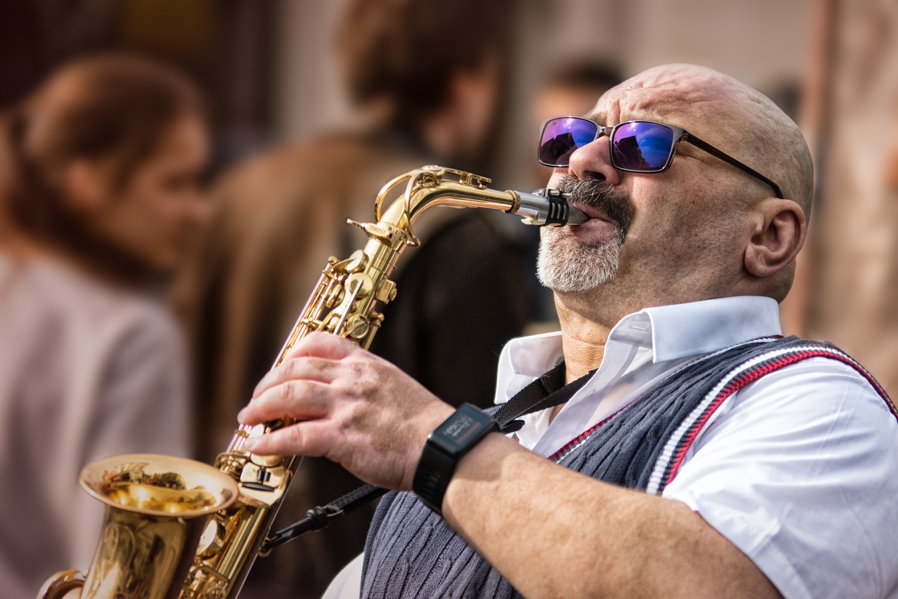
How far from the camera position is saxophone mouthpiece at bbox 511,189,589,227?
78.1 inches

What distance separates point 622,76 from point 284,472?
3042mm

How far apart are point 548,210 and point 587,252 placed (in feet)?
0.41

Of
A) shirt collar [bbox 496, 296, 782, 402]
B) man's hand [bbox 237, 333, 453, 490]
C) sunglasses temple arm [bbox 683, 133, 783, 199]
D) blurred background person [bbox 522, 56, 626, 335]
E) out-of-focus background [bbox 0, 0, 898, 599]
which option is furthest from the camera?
blurred background person [bbox 522, 56, 626, 335]

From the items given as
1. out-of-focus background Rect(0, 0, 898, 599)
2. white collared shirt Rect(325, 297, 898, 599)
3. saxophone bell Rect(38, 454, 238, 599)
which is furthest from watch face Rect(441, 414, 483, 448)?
out-of-focus background Rect(0, 0, 898, 599)

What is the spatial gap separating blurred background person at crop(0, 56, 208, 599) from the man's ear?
102 inches

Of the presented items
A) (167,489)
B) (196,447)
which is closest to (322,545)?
(196,447)

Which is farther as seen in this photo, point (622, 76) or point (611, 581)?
point (622, 76)

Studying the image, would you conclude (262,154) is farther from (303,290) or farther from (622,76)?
(622,76)

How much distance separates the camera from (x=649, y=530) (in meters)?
1.33

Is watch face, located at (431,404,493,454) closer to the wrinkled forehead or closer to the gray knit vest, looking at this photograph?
the gray knit vest

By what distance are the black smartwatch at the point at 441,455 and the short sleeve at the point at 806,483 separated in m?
0.33

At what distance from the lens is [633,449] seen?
63.2 inches

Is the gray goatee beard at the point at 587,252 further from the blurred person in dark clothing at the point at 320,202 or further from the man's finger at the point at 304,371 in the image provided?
the blurred person in dark clothing at the point at 320,202

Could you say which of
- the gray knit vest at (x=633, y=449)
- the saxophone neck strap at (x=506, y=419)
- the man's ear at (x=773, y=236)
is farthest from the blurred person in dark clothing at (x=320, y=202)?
the gray knit vest at (x=633, y=449)
